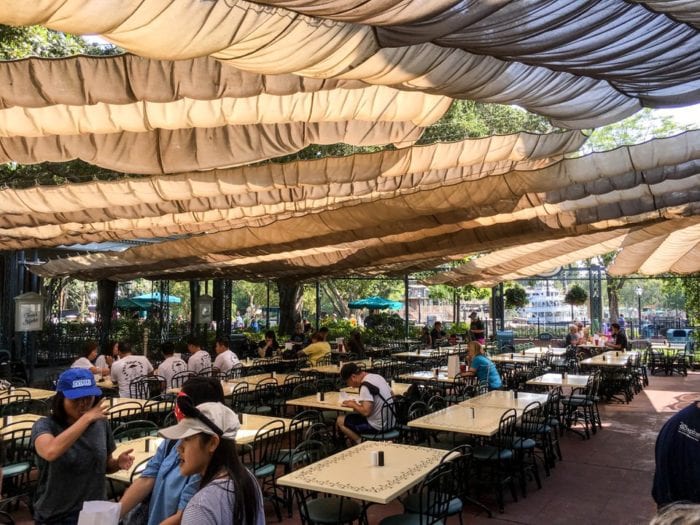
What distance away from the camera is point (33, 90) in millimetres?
3252

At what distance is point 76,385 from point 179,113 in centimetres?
186

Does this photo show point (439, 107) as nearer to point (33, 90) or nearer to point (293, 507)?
point (33, 90)

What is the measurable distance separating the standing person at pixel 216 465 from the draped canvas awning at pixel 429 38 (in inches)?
57.1

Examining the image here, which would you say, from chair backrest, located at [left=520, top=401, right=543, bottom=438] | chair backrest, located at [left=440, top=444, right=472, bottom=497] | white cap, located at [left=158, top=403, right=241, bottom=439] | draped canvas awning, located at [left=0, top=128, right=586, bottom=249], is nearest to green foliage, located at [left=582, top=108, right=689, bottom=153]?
chair backrest, located at [left=520, top=401, right=543, bottom=438]

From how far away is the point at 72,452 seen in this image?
2.86 metres


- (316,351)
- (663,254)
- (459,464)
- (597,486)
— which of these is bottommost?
(597,486)

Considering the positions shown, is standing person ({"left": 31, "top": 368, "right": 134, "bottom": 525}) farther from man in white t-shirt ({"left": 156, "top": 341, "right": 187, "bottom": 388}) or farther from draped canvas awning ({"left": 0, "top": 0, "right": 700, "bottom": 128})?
man in white t-shirt ({"left": 156, "top": 341, "right": 187, "bottom": 388})

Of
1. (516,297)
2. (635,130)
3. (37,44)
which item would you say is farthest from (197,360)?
(635,130)

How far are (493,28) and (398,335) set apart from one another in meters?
19.7

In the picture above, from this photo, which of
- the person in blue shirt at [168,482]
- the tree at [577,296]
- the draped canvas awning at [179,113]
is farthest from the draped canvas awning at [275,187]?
the tree at [577,296]

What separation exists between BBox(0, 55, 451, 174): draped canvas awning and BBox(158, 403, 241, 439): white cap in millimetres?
1920

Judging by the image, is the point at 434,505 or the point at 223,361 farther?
the point at 223,361

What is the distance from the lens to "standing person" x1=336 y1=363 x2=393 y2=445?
6.16 meters

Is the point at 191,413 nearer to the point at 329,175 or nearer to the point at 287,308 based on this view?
the point at 329,175
